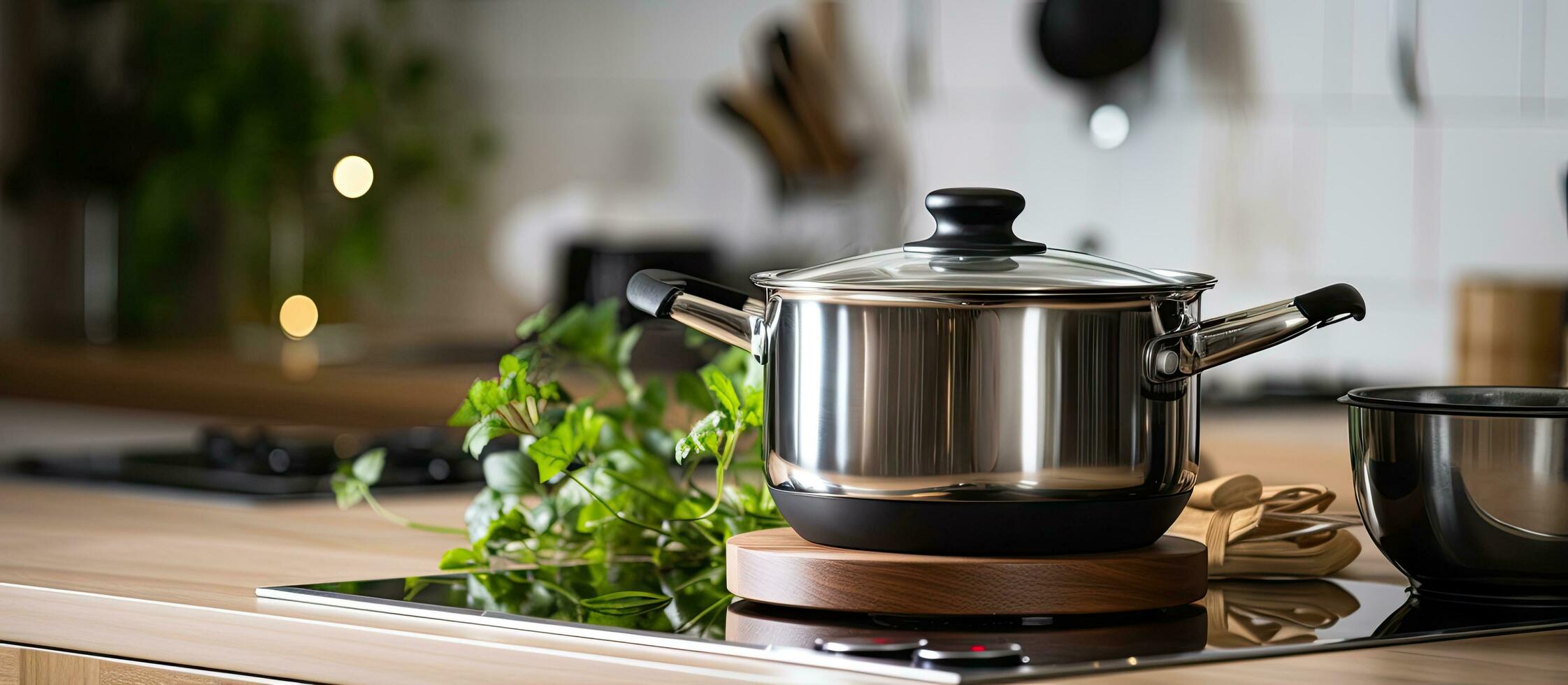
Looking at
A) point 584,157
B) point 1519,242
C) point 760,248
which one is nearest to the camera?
point 1519,242

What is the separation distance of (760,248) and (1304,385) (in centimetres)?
106

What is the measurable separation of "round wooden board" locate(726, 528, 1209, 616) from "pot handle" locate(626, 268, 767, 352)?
0.36ft

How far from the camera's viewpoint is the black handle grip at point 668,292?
2.59 ft

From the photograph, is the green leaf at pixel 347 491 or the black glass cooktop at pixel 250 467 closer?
the green leaf at pixel 347 491

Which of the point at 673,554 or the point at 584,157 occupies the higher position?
the point at 584,157

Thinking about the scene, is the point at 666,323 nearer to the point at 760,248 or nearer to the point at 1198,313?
the point at 760,248

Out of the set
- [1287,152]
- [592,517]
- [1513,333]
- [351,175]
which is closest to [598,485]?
[592,517]

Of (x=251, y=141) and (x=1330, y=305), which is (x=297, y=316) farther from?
(x=1330, y=305)

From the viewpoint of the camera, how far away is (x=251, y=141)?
11.5ft

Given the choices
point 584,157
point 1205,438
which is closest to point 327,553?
point 1205,438

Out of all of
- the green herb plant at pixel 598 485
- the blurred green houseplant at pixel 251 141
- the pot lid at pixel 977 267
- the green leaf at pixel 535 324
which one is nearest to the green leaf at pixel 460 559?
the green herb plant at pixel 598 485

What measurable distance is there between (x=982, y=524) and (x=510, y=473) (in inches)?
11.2

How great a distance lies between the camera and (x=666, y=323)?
259 centimetres

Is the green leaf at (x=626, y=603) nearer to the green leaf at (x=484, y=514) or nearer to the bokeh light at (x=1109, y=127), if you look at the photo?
the green leaf at (x=484, y=514)
